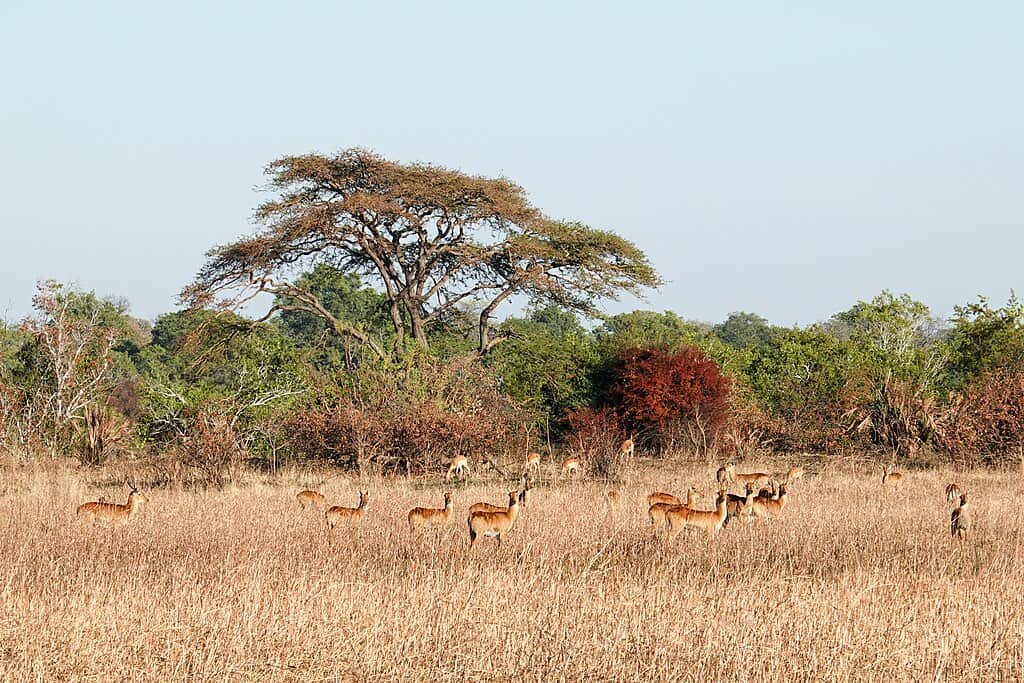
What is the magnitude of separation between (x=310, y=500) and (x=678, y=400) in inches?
430

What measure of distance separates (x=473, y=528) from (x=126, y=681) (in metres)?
5.08

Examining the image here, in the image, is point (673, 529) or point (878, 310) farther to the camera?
point (878, 310)

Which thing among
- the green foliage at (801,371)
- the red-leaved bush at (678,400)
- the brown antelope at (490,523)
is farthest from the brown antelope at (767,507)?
the green foliage at (801,371)

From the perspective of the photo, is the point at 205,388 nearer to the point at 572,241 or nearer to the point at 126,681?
the point at 572,241

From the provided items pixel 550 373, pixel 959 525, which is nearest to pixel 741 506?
Result: pixel 959 525

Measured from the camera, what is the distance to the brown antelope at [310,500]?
14.3m

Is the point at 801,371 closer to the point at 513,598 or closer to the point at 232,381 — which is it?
the point at 232,381

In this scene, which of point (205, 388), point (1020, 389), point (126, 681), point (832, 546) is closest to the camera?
point (126, 681)

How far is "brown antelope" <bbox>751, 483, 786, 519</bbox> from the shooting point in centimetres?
1332

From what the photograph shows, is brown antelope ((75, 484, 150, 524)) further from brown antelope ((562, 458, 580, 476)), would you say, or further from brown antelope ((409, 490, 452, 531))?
brown antelope ((562, 458, 580, 476))

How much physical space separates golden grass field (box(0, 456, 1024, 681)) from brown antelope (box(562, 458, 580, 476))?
455 cm

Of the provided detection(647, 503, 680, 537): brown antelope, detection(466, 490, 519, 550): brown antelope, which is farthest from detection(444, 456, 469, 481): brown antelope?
detection(647, 503, 680, 537): brown antelope

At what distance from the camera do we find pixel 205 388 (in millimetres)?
24000

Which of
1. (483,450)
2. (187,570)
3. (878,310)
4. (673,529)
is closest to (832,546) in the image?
(673,529)
